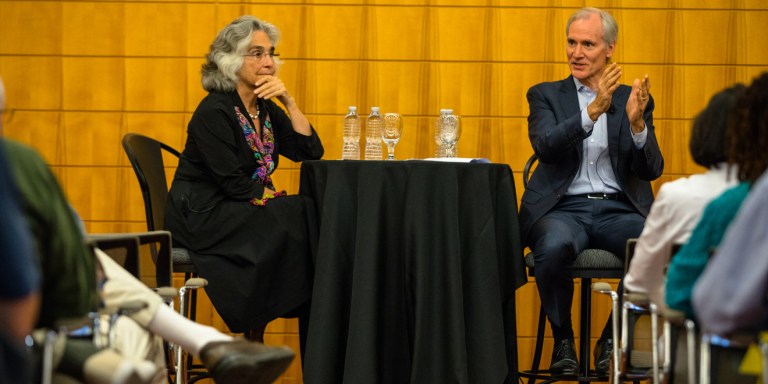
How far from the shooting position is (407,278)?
3.68m

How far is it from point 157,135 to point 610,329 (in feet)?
8.83

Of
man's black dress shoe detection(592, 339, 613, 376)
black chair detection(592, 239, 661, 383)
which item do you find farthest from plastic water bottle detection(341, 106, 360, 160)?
black chair detection(592, 239, 661, 383)

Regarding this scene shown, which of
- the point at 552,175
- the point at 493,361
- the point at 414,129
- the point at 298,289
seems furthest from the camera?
the point at 414,129

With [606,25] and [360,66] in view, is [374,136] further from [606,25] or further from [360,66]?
[360,66]

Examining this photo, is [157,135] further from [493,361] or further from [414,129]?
[493,361]

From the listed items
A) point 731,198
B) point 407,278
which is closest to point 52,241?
point 731,198

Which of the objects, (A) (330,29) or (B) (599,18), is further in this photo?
(A) (330,29)

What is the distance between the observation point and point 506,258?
3820 millimetres

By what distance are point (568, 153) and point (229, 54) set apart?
1.46m

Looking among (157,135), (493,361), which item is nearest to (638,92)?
(493,361)

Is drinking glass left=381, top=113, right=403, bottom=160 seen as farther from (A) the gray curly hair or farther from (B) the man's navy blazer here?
(A) the gray curly hair

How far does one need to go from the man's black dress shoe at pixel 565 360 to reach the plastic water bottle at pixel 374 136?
1050 millimetres

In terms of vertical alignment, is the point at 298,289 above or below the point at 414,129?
below

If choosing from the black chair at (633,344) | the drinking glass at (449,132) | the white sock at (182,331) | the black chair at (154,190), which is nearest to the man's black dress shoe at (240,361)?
the white sock at (182,331)
